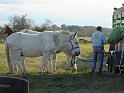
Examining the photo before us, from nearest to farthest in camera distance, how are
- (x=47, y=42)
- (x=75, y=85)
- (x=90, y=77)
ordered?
(x=75, y=85)
(x=90, y=77)
(x=47, y=42)

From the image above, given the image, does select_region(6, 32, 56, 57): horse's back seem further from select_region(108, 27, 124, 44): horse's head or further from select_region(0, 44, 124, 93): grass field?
select_region(108, 27, 124, 44): horse's head

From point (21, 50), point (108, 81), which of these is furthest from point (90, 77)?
point (21, 50)

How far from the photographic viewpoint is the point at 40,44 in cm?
1516

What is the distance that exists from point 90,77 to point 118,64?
1.09 m

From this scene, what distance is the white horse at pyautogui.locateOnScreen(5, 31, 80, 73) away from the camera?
49.4 ft

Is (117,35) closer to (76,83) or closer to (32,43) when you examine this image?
(76,83)

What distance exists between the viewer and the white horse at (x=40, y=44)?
49.4 ft

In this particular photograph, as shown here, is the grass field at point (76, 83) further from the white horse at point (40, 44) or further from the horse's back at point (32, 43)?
the horse's back at point (32, 43)

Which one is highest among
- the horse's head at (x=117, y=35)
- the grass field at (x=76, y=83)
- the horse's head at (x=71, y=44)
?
the horse's head at (x=117, y=35)

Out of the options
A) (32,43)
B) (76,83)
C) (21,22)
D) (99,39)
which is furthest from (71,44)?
(21,22)

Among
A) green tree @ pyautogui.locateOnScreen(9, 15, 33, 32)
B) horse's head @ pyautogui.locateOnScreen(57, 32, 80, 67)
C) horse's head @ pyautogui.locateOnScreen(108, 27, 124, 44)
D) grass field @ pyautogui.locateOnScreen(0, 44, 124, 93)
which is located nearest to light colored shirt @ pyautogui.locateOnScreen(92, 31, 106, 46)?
horse's head @ pyautogui.locateOnScreen(108, 27, 124, 44)

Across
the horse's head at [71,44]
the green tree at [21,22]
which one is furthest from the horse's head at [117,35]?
the green tree at [21,22]

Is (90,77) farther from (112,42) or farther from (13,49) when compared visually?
(13,49)

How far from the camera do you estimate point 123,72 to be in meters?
14.4
